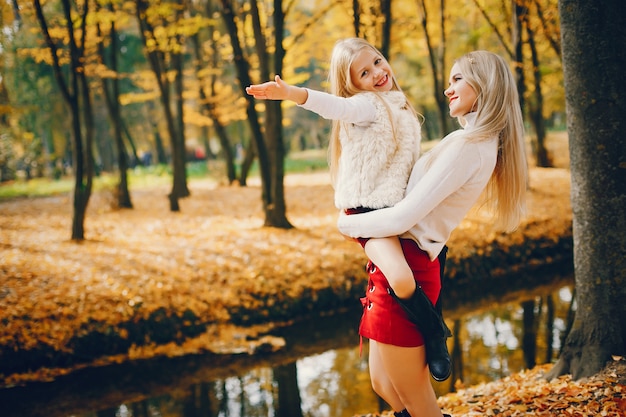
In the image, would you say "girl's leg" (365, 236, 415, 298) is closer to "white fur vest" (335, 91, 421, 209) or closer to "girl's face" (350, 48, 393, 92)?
"white fur vest" (335, 91, 421, 209)

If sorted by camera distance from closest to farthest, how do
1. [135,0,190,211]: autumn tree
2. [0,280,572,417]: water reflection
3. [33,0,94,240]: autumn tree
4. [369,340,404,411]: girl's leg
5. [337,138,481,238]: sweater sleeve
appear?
[337,138,481,238]: sweater sleeve, [369,340,404,411]: girl's leg, [0,280,572,417]: water reflection, [33,0,94,240]: autumn tree, [135,0,190,211]: autumn tree

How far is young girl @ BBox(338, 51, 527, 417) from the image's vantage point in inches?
80.7

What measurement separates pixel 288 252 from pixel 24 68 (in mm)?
18065

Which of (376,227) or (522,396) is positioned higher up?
(376,227)

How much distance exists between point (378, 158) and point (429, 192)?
274 mm

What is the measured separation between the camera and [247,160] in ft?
54.7

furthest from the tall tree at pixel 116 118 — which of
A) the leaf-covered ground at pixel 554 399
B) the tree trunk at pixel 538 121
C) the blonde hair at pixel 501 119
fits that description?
the blonde hair at pixel 501 119

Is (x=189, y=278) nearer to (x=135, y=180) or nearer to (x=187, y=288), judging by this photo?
(x=187, y=288)

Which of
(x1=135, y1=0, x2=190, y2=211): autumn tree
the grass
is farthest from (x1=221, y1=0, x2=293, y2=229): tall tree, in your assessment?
the grass

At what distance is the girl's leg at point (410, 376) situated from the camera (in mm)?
2191

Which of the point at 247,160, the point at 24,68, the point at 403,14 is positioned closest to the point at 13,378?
the point at 247,160

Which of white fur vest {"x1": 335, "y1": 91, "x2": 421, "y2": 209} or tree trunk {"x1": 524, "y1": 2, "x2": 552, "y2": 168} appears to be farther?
tree trunk {"x1": 524, "y1": 2, "x2": 552, "y2": 168}

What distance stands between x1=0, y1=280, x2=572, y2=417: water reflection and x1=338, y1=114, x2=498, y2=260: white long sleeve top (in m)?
2.75

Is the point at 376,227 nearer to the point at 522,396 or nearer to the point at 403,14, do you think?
the point at 522,396
